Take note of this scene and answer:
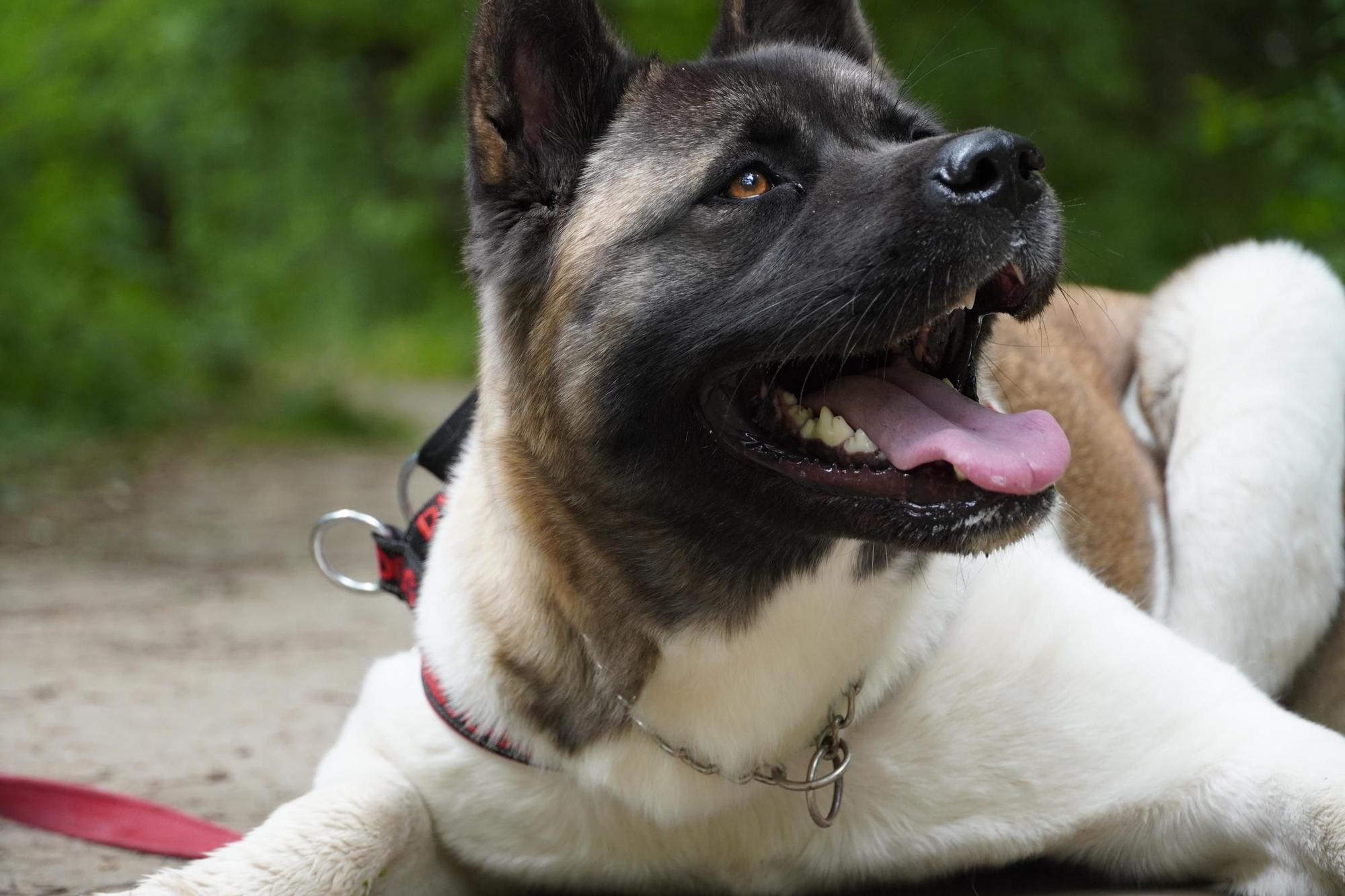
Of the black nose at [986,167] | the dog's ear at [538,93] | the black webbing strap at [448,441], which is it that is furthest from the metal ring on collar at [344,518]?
the black nose at [986,167]

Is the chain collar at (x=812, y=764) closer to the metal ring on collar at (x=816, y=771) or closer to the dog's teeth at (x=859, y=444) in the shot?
the metal ring on collar at (x=816, y=771)

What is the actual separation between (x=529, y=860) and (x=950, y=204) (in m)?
1.39

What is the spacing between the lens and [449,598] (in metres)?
2.82

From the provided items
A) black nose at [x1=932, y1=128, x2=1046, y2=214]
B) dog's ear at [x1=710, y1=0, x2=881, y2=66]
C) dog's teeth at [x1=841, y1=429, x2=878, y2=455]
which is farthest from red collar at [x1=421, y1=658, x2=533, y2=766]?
dog's ear at [x1=710, y1=0, x2=881, y2=66]

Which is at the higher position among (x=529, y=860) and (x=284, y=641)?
(x=529, y=860)

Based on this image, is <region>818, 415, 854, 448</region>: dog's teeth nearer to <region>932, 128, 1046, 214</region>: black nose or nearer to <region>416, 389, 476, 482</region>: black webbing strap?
<region>932, 128, 1046, 214</region>: black nose

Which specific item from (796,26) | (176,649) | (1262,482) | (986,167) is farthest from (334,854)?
(176,649)

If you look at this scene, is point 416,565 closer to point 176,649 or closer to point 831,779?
point 831,779

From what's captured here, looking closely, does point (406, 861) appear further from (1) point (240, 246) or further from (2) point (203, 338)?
(1) point (240, 246)

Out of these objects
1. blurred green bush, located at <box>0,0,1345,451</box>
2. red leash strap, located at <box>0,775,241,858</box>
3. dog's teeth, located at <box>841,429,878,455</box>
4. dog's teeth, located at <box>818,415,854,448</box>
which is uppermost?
dog's teeth, located at <box>841,429,878,455</box>

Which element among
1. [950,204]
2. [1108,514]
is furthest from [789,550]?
[1108,514]

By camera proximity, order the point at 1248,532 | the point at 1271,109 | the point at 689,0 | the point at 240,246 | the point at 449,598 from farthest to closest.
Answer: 1. the point at 240,246
2. the point at 689,0
3. the point at 1271,109
4. the point at 1248,532
5. the point at 449,598

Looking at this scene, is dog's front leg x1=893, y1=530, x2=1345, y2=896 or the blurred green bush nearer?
dog's front leg x1=893, y1=530, x2=1345, y2=896

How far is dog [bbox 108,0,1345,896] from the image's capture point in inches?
94.4
